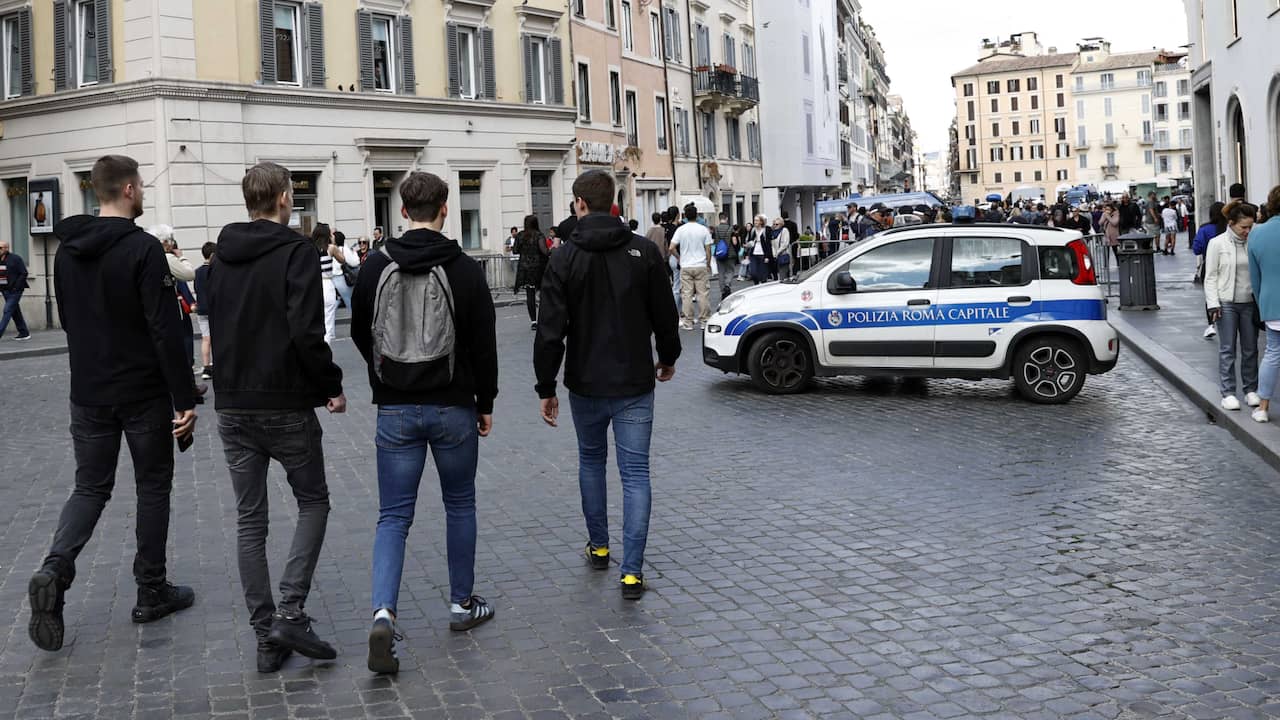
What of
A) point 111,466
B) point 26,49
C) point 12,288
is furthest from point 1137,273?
point 26,49

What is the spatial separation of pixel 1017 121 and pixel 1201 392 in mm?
158398

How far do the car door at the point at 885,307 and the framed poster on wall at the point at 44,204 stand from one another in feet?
71.5

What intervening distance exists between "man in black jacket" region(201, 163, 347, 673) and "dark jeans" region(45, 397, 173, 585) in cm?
73

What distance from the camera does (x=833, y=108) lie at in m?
79.2

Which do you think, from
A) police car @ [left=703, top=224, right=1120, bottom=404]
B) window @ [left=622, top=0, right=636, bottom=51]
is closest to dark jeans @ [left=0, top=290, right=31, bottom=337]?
police car @ [left=703, top=224, right=1120, bottom=404]

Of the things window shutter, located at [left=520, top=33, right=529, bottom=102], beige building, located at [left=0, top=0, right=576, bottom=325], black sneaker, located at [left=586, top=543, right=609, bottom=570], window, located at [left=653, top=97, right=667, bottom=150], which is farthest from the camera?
window, located at [left=653, top=97, right=667, bottom=150]

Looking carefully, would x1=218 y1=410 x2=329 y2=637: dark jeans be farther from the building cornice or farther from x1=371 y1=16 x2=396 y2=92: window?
x1=371 y1=16 x2=396 y2=92: window

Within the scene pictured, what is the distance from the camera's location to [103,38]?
2880cm

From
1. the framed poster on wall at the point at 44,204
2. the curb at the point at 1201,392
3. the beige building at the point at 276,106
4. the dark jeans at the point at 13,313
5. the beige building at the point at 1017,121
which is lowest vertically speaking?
the curb at the point at 1201,392

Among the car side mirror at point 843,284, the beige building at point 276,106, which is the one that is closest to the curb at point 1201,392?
the car side mirror at point 843,284

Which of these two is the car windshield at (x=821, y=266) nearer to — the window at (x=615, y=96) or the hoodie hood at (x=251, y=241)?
the hoodie hood at (x=251, y=241)

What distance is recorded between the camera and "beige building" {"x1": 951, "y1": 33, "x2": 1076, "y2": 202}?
16050 centimetres

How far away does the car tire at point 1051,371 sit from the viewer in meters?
13.1

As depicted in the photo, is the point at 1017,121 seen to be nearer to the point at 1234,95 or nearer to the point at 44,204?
the point at 1234,95
